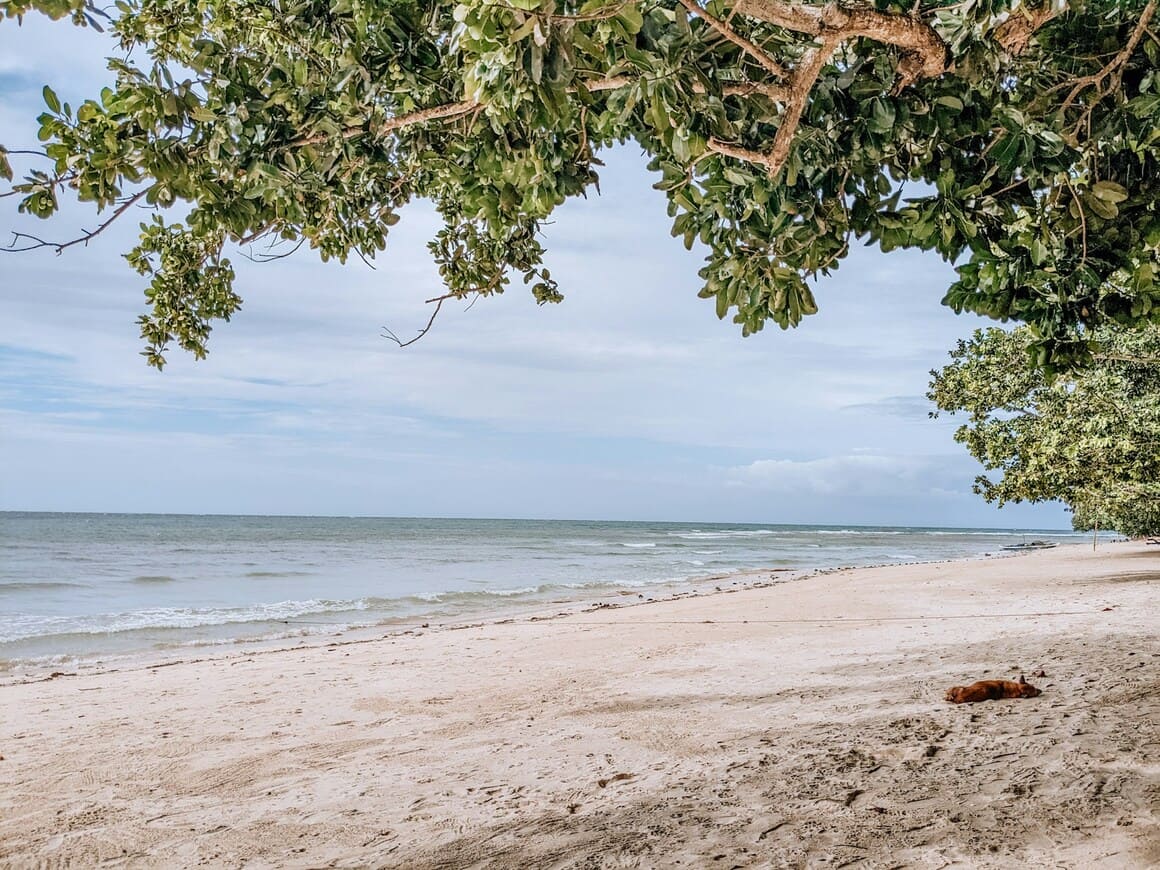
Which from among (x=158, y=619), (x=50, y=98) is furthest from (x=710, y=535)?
(x=50, y=98)

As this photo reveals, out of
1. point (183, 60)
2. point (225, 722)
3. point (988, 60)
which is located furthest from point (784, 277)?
point (225, 722)

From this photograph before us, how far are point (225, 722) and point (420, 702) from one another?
117cm

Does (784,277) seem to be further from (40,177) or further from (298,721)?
(298,721)

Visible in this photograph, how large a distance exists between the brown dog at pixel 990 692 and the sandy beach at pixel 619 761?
94mm

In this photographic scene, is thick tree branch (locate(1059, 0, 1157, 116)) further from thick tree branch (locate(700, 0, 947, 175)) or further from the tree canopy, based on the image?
thick tree branch (locate(700, 0, 947, 175))

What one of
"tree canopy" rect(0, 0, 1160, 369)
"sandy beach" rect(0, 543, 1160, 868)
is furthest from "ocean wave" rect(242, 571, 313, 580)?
"tree canopy" rect(0, 0, 1160, 369)

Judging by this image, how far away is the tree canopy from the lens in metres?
2.32

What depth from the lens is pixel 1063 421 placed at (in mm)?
10617

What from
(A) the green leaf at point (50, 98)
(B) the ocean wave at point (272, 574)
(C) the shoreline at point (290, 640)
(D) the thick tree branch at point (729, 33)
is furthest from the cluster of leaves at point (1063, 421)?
(B) the ocean wave at point (272, 574)

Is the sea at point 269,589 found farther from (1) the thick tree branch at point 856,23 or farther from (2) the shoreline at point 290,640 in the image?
(1) the thick tree branch at point 856,23

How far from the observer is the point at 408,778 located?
10.5 ft

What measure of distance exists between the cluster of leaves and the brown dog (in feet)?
Answer: 23.4

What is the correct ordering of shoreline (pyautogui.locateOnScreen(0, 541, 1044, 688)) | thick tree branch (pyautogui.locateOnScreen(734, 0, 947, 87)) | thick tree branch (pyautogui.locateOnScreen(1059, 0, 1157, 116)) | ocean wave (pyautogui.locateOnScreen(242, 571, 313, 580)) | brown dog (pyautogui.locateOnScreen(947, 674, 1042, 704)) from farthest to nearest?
ocean wave (pyautogui.locateOnScreen(242, 571, 313, 580)) → shoreline (pyautogui.locateOnScreen(0, 541, 1044, 688)) → brown dog (pyautogui.locateOnScreen(947, 674, 1042, 704)) → thick tree branch (pyautogui.locateOnScreen(1059, 0, 1157, 116)) → thick tree branch (pyautogui.locateOnScreen(734, 0, 947, 87))

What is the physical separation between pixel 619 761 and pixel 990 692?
1.97 meters
